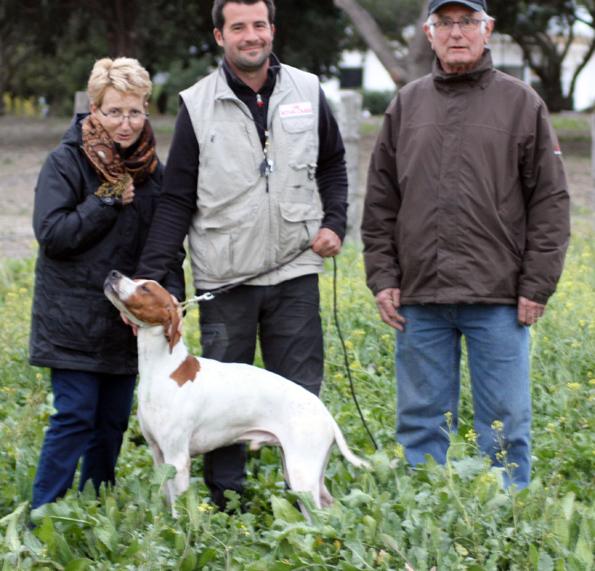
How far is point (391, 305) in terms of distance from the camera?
15.9 feet

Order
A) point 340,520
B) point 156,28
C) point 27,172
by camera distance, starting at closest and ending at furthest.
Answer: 1. point 340,520
2. point 27,172
3. point 156,28

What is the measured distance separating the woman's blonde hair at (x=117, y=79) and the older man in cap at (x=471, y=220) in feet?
3.33

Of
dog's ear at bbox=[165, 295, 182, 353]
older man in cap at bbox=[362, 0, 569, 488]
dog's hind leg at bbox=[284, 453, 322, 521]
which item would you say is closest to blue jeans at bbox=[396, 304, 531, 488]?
older man in cap at bbox=[362, 0, 569, 488]

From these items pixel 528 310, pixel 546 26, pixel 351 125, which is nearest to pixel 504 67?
pixel 546 26

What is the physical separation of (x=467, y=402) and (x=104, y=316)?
2.41 metres

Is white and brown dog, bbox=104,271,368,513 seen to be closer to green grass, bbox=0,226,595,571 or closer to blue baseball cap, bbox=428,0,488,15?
green grass, bbox=0,226,595,571

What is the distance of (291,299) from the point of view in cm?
489

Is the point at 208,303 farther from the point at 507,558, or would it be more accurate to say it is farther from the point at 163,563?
the point at 507,558

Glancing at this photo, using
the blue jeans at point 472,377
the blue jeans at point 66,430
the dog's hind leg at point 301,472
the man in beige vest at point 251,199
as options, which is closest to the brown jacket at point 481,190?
the blue jeans at point 472,377

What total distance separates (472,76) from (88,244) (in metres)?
1.65

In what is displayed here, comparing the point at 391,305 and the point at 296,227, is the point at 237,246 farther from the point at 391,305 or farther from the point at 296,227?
the point at 391,305

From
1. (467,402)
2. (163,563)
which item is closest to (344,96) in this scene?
(467,402)

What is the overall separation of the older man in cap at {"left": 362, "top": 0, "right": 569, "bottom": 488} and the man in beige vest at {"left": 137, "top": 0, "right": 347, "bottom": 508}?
30 cm

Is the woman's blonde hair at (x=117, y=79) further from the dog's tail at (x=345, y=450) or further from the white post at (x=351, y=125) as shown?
the white post at (x=351, y=125)
